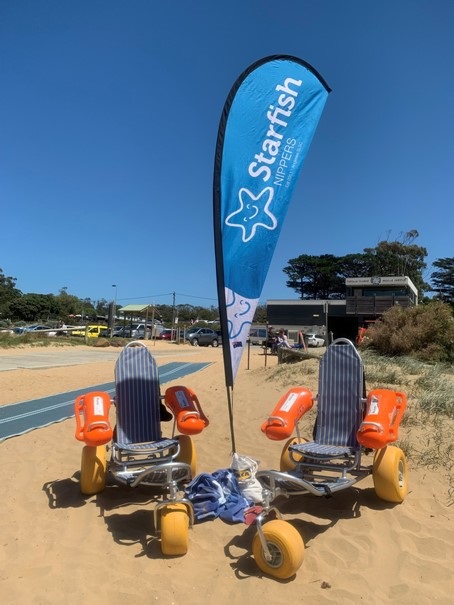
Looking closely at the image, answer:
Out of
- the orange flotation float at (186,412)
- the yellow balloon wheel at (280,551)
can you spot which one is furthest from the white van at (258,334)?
the yellow balloon wheel at (280,551)

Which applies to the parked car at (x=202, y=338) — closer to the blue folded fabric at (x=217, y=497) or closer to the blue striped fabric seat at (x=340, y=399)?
the blue striped fabric seat at (x=340, y=399)

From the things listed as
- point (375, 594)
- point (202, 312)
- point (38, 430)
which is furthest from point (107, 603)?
point (202, 312)

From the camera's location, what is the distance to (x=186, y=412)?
4.30 meters

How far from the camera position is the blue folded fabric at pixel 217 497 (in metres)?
3.91

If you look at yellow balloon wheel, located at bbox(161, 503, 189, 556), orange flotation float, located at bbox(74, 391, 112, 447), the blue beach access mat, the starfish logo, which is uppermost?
the starfish logo

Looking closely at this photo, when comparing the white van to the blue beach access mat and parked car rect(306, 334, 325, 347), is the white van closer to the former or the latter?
parked car rect(306, 334, 325, 347)

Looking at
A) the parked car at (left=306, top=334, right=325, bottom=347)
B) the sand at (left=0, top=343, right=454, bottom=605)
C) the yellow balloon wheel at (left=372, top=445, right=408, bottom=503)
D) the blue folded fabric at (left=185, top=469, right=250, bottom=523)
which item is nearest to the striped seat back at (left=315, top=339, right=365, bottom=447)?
the yellow balloon wheel at (left=372, top=445, right=408, bottom=503)

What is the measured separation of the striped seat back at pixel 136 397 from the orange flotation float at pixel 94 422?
16.4 inches

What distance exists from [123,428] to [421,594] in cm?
288

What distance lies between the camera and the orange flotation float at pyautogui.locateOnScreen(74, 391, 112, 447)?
3.88 metres

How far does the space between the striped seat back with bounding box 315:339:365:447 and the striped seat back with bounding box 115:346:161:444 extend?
1.63 m

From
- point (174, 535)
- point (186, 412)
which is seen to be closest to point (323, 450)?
point (186, 412)

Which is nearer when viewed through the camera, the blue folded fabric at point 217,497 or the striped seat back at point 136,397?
the blue folded fabric at point 217,497

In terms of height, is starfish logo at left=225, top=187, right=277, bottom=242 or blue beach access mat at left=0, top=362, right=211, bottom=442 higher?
starfish logo at left=225, top=187, right=277, bottom=242
